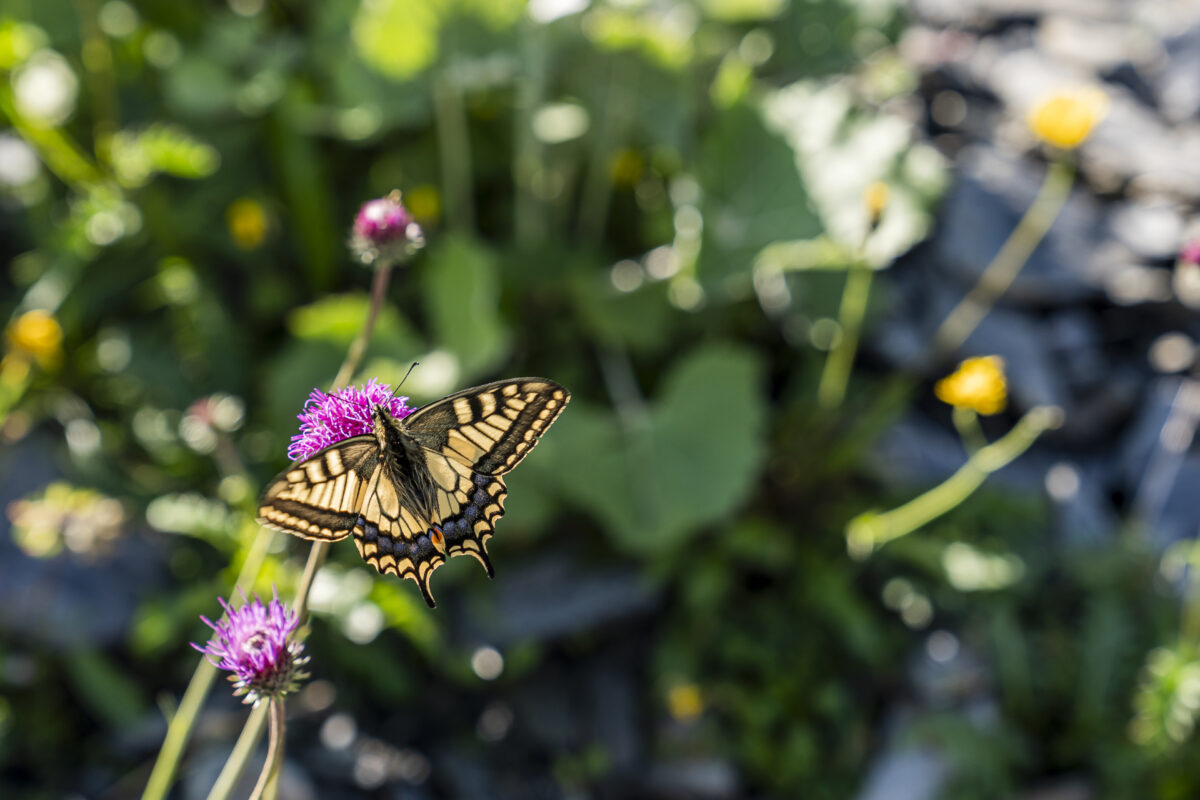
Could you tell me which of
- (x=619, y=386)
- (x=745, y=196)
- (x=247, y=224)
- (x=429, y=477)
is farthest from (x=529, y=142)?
(x=429, y=477)

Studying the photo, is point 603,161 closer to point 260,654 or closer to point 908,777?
point 908,777

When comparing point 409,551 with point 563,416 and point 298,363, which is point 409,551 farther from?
point 298,363

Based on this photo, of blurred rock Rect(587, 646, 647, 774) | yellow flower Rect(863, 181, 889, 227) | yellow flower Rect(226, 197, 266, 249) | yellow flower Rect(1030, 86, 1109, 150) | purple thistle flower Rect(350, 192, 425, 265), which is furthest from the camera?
yellow flower Rect(226, 197, 266, 249)

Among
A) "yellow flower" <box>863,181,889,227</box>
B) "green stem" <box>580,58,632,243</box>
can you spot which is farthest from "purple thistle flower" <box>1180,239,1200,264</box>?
"green stem" <box>580,58,632,243</box>

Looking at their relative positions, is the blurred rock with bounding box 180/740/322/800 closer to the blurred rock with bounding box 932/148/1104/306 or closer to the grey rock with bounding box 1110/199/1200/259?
the blurred rock with bounding box 932/148/1104/306

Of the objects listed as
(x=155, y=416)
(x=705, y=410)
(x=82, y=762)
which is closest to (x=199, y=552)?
(x=155, y=416)

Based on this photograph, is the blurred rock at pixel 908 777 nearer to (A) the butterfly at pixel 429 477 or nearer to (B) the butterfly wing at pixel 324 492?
(A) the butterfly at pixel 429 477

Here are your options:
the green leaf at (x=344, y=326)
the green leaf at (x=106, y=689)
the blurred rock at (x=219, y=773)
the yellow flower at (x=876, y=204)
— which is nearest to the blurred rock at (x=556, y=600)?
the blurred rock at (x=219, y=773)
